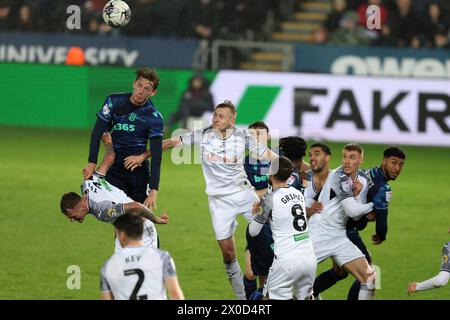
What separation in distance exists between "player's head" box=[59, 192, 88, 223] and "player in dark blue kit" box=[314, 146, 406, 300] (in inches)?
103

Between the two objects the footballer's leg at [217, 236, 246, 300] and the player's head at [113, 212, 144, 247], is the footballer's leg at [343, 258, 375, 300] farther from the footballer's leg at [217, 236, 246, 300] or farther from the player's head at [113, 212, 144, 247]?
the player's head at [113, 212, 144, 247]

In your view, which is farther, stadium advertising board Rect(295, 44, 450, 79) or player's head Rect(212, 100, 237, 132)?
stadium advertising board Rect(295, 44, 450, 79)

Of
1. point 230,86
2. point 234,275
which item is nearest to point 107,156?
point 234,275

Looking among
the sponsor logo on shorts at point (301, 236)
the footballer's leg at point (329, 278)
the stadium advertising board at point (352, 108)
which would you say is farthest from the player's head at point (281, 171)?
the stadium advertising board at point (352, 108)

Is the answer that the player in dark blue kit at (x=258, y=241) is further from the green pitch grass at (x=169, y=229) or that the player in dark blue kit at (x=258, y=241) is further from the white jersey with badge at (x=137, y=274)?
the white jersey with badge at (x=137, y=274)

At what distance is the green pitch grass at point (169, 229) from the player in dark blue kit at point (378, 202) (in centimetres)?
87

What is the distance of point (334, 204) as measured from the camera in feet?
34.7

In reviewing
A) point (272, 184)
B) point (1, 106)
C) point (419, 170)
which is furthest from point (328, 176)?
point (1, 106)

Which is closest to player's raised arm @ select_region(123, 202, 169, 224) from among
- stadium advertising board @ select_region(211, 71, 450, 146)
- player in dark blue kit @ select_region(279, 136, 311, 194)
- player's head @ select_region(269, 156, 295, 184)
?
player's head @ select_region(269, 156, 295, 184)

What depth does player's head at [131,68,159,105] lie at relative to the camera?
1105cm

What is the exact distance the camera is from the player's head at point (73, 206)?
9865mm

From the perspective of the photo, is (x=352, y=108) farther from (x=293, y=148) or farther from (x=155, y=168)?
(x=293, y=148)

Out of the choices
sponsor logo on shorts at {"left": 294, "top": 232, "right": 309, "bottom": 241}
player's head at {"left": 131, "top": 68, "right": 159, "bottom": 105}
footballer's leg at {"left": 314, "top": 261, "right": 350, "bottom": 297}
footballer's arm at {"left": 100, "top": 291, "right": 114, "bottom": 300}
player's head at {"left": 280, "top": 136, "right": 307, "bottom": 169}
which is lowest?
footballer's leg at {"left": 314, "top": 261, "right": 350, "bottom": 297}

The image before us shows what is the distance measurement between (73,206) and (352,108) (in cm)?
1309
